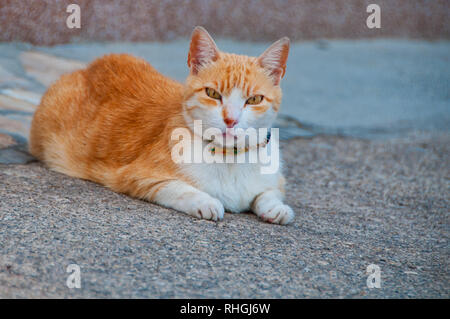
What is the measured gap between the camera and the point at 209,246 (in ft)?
8.08

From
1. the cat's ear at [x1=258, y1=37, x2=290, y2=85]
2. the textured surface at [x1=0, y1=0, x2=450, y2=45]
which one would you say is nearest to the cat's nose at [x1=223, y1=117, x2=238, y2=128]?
the cat's ear at [x1=258, y1=37, x2=290, y2=85]

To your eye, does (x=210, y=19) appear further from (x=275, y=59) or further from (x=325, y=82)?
(x=275, y=59)

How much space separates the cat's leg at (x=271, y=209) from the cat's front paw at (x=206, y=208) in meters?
0.25

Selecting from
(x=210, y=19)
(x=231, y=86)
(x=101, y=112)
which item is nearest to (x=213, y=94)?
(x=231, y=86)

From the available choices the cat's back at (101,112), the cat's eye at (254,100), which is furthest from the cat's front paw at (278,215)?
the cat's back at (101,112)

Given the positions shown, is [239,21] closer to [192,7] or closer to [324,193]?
[192,7]

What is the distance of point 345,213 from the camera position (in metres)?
3.36

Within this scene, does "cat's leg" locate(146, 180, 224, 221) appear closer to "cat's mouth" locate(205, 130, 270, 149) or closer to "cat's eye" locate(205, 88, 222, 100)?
"cat's mouth" locate(205, 130, 270, 149)

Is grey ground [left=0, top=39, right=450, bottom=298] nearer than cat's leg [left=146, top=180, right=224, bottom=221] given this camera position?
Yes

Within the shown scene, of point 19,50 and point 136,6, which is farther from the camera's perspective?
point 136,6

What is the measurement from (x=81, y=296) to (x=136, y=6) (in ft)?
21.4

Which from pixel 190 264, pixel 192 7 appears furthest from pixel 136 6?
pixel 190 264

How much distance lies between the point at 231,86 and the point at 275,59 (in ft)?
1.09

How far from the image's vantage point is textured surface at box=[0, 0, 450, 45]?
19.9 feet
